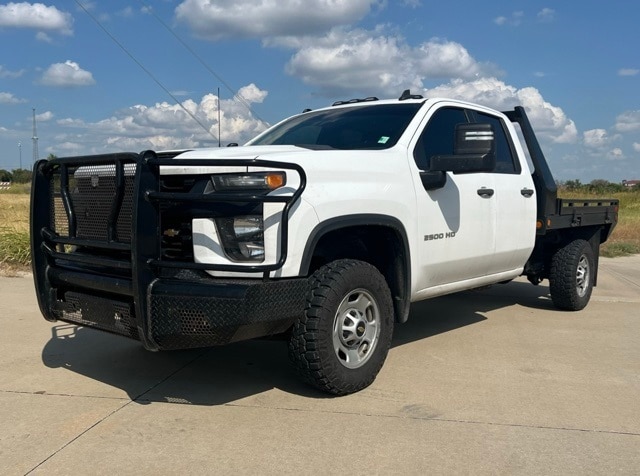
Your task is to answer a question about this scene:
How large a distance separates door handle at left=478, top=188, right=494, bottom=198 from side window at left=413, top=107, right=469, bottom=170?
412mm

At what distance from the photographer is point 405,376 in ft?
15.0

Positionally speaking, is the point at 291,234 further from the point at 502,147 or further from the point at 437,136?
the point at 502,147

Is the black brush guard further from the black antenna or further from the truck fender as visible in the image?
the black antenna

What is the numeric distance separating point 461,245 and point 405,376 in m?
1.16

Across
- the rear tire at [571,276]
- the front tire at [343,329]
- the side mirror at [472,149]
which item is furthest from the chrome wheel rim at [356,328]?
the rear tire at [571,276]

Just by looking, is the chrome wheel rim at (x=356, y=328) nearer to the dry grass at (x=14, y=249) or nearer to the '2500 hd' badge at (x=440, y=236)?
the '2500 hd' badge at (x=440, y=236)


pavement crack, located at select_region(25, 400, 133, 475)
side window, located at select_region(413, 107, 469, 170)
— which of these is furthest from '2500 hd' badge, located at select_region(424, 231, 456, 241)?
pavement crack, located at select_region(25, 400, 133, 475)

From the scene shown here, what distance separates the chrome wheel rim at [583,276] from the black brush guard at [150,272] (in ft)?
15.0

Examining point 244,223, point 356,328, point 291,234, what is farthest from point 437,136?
point 244,223

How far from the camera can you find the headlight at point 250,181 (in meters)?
3.49

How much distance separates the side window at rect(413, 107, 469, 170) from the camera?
4.77m

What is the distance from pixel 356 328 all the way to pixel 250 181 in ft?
4.05

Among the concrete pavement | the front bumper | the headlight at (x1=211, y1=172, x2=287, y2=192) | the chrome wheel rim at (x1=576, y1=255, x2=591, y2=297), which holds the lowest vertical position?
the concrete pavement

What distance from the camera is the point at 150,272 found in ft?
11.5
